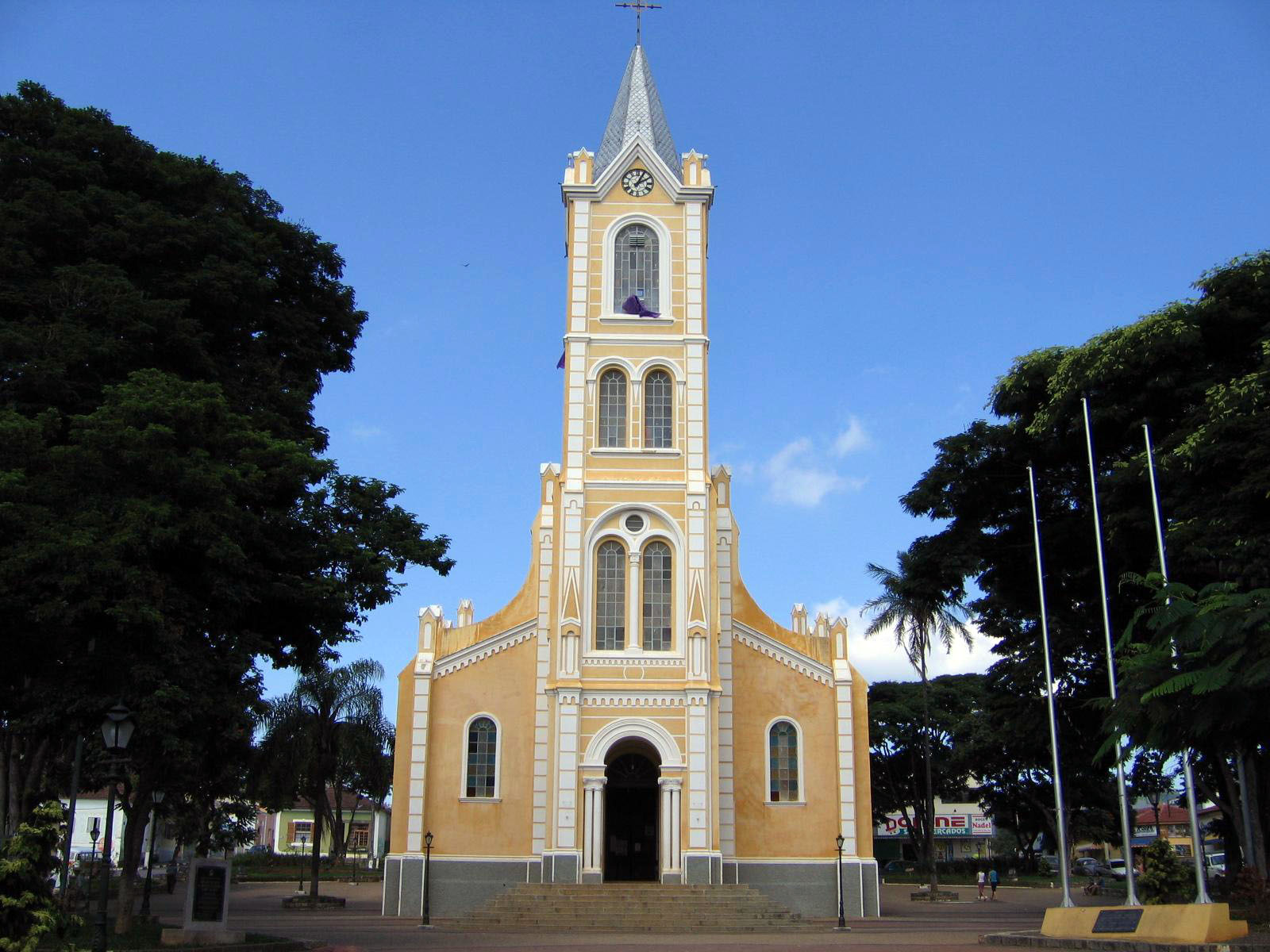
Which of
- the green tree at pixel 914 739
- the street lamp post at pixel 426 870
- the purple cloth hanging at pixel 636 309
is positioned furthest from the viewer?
the green tree at pixel 914 739

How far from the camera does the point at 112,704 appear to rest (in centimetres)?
2041

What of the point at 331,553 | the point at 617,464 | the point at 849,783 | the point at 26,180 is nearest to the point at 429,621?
the point at 617,464

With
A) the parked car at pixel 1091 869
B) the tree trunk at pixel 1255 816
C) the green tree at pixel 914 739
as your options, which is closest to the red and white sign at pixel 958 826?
the parked car at pixel 1091 869

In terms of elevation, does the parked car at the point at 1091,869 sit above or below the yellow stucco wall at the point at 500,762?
below

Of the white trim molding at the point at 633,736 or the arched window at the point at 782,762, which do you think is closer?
the white trim molding at the point at 633,736

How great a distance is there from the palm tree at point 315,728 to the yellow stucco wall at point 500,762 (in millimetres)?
10732

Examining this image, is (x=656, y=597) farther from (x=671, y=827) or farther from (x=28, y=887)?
(x=28, y=887)

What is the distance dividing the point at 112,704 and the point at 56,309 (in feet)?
27.9

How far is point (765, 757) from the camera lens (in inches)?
1298

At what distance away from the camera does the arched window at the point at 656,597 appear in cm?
3272

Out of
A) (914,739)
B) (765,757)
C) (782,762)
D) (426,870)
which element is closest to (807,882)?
(782,762)

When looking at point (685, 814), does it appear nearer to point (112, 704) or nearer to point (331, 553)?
point (331, 553)

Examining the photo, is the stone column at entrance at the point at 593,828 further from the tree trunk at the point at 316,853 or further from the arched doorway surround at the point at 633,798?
the tree trunk at the point at 316,853

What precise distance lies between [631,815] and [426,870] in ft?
18.9
